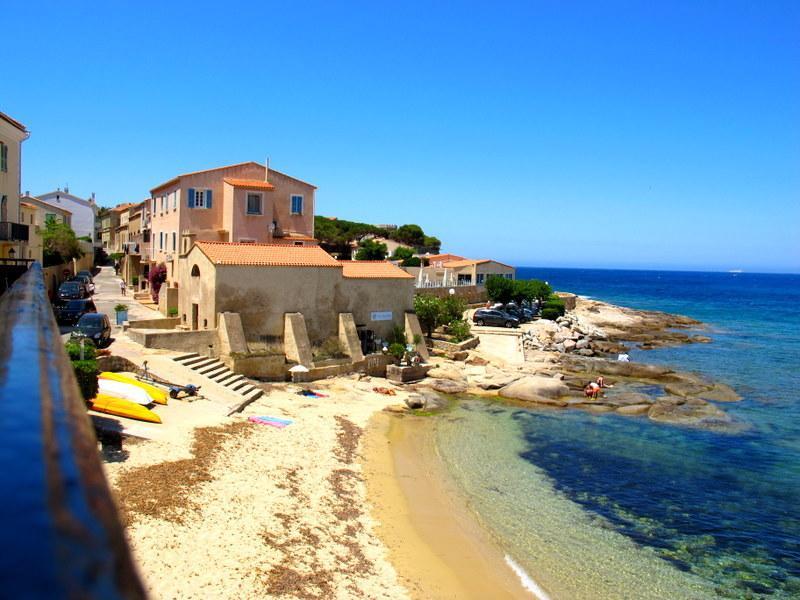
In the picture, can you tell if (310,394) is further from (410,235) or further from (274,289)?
(410,235)

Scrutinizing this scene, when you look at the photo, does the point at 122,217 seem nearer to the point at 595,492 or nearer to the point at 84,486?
the point at 595,492

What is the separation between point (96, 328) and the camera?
26.5 metres

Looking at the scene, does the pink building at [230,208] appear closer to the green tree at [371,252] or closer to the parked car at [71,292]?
the parked car at [71,292]

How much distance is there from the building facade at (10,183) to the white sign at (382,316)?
1789cm

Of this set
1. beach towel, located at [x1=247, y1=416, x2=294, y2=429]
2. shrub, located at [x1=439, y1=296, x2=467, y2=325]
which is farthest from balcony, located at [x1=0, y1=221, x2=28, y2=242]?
shrub, located at [x1=439, y1=296, x2=467, y2=325]

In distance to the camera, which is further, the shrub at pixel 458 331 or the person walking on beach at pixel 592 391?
the shrub at pixel 458 331

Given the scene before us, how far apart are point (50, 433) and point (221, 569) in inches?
450

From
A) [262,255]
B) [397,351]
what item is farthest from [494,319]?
[262,255]

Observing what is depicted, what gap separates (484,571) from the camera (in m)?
14.7

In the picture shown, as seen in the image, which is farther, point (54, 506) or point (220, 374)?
point (220, 374)

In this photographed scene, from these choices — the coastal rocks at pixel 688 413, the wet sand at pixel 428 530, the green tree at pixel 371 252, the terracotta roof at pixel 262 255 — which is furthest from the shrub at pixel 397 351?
the green tree at pixel 371 252

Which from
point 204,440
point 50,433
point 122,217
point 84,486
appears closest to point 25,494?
point 84,486

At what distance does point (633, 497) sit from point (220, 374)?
662 inches

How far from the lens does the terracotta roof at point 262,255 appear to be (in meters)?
31.1
